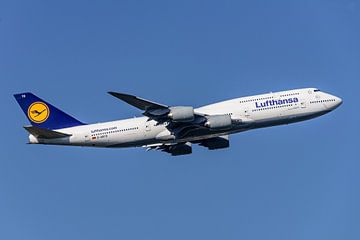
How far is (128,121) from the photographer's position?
6475cm

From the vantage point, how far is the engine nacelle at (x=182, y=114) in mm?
61281

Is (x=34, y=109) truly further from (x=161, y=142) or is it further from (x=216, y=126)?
(x=216, y=126)

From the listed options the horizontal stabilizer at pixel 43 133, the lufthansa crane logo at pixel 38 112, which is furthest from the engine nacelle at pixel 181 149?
the lufthansa crane logo at pixel 38 112

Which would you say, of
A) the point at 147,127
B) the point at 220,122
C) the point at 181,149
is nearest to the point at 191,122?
the point at 220,122

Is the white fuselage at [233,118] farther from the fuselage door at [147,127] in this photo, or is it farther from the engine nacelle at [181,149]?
the engine nacelle at [181,149]

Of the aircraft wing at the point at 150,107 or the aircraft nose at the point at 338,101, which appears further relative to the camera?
the aircraft nose at the point at 338,101

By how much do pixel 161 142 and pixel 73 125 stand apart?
373 inches

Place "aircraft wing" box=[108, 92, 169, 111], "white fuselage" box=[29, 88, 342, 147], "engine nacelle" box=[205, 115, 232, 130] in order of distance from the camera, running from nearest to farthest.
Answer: "aircraft wing" box=[108, 92, 169, 111] → "engine nacelle" box=[205, 115, 232, 130] → "white fuselage" box=[29, 88, 342, 147]

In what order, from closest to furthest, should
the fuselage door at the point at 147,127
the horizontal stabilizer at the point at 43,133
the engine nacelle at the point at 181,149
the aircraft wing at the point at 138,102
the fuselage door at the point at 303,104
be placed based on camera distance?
the aircraft wing at the point at 138,102
the horizontal stabilizer at the point at 43,133
the fuselage door at the point at 147,127
the fuselage door at the point at 303,104
the engine nacelle at the point at 181,149

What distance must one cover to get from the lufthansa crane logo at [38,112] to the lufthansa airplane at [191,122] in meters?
1.23

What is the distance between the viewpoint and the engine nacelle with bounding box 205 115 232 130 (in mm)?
61625

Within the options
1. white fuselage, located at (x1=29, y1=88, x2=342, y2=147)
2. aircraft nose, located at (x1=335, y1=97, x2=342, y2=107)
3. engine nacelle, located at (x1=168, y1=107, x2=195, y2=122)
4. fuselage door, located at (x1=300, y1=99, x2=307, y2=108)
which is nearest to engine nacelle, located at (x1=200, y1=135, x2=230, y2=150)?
white fuselage, located at (x1=29, y1=88, x2=342, y2=147)

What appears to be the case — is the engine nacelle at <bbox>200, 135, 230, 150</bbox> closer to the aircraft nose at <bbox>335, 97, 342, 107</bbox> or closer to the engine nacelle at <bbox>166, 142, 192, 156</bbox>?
the engine nacelle at <bbox>166, 142, 192, 156</bbox>

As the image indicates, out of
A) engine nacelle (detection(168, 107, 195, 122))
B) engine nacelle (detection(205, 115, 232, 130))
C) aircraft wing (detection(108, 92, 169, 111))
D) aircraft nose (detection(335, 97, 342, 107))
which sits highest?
aircraft nose (detection(335, 97, 342, 107))
